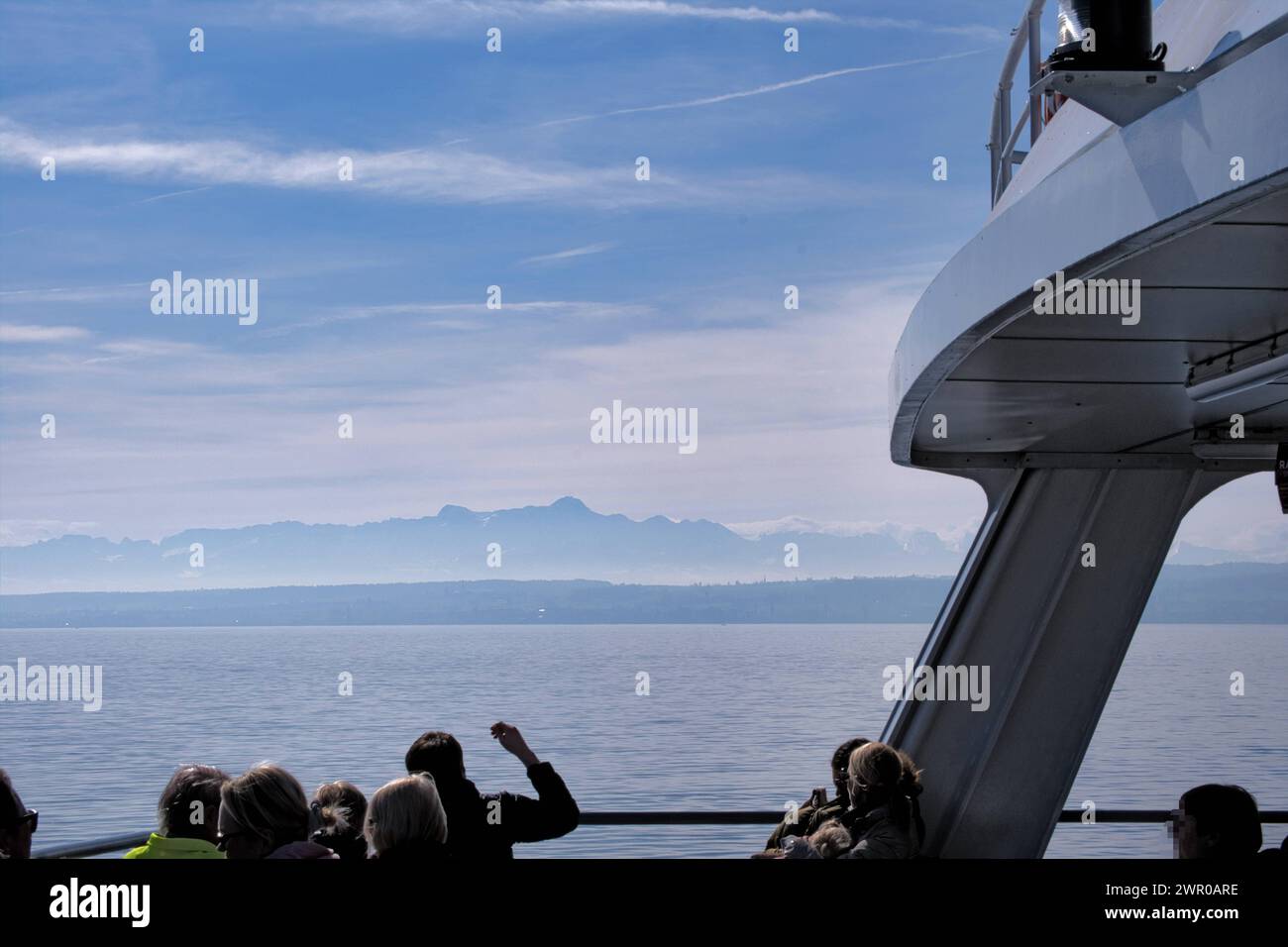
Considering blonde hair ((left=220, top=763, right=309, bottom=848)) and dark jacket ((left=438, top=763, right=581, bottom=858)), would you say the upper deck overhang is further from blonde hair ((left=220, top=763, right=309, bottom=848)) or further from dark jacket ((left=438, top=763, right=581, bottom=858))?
blonde hair ((left=220, top=763, right=309, bottom=848))

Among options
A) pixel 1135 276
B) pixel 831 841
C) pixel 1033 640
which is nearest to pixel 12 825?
pixel 831 841

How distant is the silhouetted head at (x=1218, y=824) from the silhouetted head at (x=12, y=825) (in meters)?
3.04

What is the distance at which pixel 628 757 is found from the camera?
170ft

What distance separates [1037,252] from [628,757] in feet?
163

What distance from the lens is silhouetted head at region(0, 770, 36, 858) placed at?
3588 mm

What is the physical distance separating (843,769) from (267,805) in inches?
120

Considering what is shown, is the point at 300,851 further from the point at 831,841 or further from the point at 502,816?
the point at 831,841

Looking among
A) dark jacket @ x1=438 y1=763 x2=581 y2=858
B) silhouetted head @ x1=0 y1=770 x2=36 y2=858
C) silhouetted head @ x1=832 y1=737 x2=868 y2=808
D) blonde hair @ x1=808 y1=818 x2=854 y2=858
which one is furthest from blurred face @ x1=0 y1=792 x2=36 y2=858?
silhouetted head @ x1=832 y1=737 x2=868 y2=808

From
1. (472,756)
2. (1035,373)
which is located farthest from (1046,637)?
(472,756)

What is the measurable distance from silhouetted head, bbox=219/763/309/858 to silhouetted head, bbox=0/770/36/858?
21.3 inches
